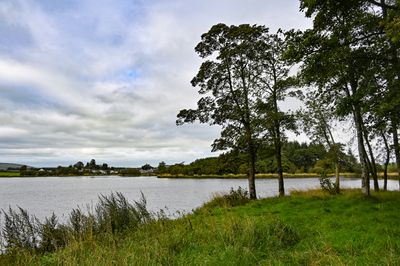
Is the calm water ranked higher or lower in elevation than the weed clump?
lower

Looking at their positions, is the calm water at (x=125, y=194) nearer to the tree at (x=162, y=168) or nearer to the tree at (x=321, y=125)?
the tree at (x=321, y=125)

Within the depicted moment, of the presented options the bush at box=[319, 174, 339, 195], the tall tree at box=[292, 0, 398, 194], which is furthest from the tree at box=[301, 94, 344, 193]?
the tall tree at box=[292, 0, 398, 194]

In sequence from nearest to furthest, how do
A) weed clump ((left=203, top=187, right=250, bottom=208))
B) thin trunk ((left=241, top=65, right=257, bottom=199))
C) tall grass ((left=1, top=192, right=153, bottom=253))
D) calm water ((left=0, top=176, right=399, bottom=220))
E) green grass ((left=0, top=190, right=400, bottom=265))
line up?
green grass ((left=0, top=190, right=400, bottom=265)), tall grass ((left=1, top=192, right=153, bottom=253)), weed clump ((left=203, top=187, right=250, bottom=208)), thin trunk ((left=241, top=65, right=257, bottom=199)), calm water ((left=0, top=176, right=399, bottom=220))

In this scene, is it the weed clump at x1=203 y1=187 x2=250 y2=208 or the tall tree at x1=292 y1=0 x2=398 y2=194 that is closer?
the tall tree at x1=292 y1=0 x2=398 y2=194

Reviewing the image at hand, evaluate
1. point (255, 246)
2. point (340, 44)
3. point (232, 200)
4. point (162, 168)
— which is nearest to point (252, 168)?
point (232, 200)

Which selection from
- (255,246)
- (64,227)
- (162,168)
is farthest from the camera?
(162,168)

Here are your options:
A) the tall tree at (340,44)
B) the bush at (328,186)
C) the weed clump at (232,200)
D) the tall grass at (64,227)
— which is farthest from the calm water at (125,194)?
the tall tree at (340,44)

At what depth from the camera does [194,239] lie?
8844mm

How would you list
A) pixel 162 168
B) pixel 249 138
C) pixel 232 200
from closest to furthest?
1. pixel 249 138
2. pixel 232 200
3. pixel 162 168

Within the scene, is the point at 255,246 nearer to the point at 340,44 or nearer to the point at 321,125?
the point at 340,44

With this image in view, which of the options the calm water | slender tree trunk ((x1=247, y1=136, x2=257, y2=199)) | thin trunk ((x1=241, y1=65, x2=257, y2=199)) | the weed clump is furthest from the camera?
the calm water

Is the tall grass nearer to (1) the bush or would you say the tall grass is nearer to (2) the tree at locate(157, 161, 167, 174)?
(1) the bush

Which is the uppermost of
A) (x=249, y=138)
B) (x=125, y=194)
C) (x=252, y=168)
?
(x=249, y=138)

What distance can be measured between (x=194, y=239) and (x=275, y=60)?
50.1 ft
